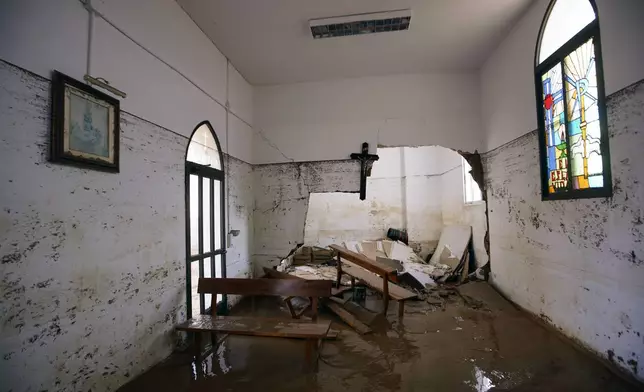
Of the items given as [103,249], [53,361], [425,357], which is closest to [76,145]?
[103,249]

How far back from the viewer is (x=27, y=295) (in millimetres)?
1865

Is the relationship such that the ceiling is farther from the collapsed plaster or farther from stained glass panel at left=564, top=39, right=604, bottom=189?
the collapsed plaster

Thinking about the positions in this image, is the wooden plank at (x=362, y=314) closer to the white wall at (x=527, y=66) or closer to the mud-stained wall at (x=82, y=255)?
the mud-stained wall at (x=82, y=255)

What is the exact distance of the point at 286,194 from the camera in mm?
5605

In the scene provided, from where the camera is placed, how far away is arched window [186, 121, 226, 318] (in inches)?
143

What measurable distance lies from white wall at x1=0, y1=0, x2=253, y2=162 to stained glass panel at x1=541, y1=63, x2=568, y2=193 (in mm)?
4029

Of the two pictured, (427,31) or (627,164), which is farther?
(427,31)

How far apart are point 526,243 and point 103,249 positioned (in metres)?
4.55

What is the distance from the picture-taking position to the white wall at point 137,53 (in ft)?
6.31

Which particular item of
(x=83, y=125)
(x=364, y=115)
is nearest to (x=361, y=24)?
(x=364, y=115)

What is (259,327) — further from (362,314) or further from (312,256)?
(312,256)

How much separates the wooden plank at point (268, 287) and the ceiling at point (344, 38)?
9.98 feet

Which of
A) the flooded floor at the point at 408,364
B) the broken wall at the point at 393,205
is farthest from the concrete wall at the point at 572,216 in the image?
the broken wall at the point at 393,205

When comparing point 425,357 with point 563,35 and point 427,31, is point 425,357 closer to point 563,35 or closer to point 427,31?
point 563,35
